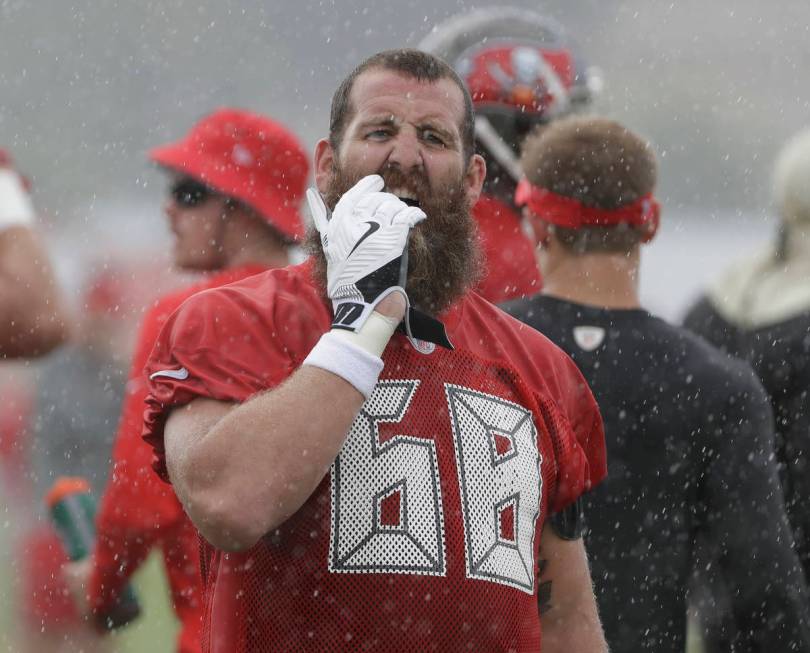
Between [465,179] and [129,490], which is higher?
[465,179]

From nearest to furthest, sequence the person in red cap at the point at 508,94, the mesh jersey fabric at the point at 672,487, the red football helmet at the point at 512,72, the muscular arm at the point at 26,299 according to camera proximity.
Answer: the mesh jersey fabric at the point at 672,487 → the muscular arm at the point at 26,299 → the person in red cap at the point at 508,94 → the red football helmet at the point at 512,72

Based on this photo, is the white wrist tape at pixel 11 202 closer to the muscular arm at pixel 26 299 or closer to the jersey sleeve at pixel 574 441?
the muscular arm at pixel 26 299

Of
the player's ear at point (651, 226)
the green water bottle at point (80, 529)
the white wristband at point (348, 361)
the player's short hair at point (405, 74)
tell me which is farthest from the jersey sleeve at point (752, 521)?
the green water bottle at point (80, 529)

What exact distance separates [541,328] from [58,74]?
19389 mm

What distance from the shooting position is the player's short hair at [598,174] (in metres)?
3.95

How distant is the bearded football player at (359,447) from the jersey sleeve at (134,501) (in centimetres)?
112

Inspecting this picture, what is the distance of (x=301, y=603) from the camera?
249 cm

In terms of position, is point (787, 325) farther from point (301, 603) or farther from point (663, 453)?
point (301, 603)

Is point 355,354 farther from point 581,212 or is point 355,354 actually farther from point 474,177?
point 581,212

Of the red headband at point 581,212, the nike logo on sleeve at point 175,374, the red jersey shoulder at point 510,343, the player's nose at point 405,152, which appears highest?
the player's nose at point 405,152

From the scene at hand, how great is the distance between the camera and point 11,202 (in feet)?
13.3

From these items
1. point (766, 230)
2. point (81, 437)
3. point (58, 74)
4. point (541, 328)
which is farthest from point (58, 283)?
Result: point (58, 74)

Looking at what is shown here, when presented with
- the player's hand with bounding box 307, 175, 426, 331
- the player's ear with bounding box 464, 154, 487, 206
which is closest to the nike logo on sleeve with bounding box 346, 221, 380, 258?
the player's hand with bounding box 307, 175, 426, 331

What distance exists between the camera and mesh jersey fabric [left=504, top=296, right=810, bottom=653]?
3719 millimetres
